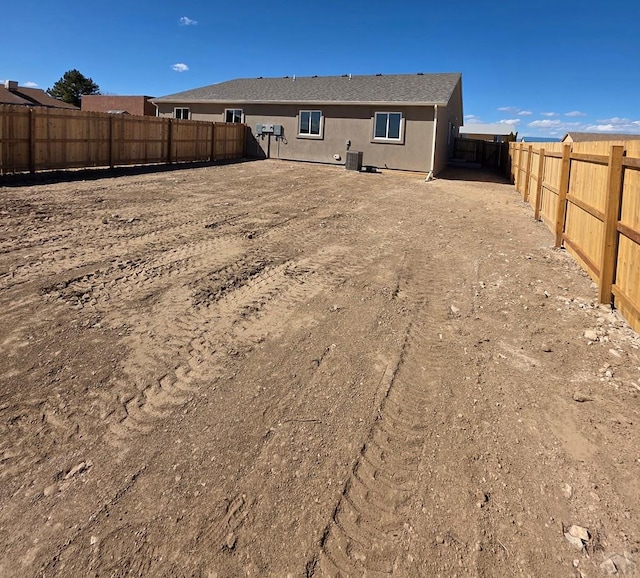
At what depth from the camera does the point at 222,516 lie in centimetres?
258

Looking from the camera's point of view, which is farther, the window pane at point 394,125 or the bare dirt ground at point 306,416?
the window pane at point 394,125

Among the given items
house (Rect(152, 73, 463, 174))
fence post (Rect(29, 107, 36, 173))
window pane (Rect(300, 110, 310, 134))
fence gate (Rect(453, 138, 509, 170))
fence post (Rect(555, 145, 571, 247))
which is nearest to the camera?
fence post (Rect(555, 145, 571, 247))

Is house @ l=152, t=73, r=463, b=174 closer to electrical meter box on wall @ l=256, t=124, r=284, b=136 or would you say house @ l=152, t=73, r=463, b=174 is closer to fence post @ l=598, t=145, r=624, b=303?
electrical meter box on wall @ l=256, t=124, r=284, b=136

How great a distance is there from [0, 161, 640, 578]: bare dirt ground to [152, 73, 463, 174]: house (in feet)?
50.9

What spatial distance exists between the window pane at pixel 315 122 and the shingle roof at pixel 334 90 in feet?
2.22

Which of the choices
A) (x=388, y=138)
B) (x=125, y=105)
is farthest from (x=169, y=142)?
(x=125, y=105)

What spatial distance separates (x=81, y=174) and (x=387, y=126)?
42.1ft

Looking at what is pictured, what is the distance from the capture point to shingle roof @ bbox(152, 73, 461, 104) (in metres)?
22.0

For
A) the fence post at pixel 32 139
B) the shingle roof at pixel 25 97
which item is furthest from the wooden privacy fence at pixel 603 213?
the shingle roof at pixel 25 97

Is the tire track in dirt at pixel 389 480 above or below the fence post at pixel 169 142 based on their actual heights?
below

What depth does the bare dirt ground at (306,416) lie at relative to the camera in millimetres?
2438

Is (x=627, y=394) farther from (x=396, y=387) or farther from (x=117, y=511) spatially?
(x=117, y=511)

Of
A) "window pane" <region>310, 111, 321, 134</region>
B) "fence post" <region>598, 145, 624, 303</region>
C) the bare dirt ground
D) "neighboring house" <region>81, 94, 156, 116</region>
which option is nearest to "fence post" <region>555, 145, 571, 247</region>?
the bare dirt ground

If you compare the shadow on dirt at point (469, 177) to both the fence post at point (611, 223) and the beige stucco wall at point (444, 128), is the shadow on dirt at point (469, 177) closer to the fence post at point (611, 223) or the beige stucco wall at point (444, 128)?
the beige stucco wall at point (444, 128)
